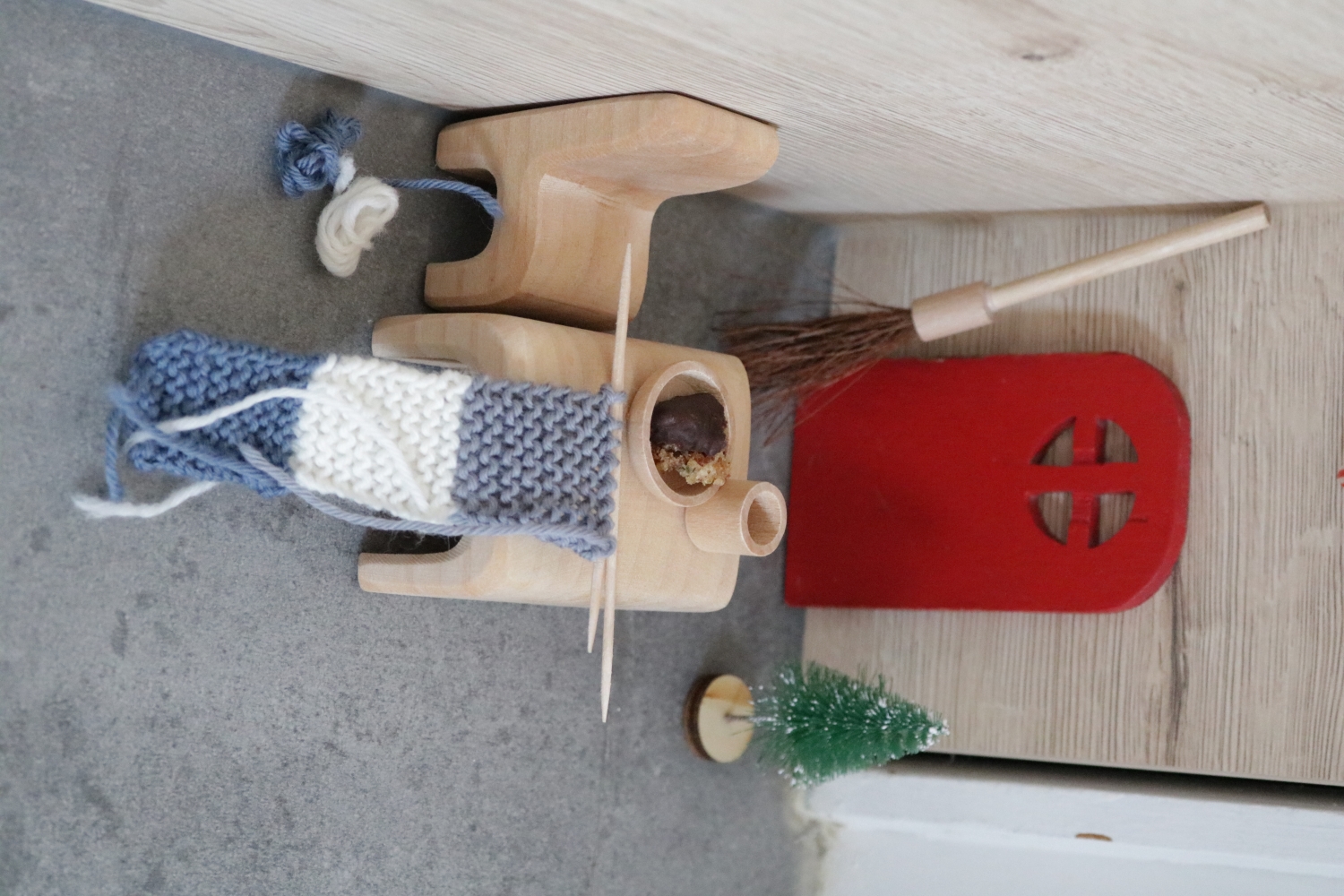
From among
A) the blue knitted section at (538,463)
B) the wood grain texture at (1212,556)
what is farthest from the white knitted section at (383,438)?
the wood grain texture at (1212,556)

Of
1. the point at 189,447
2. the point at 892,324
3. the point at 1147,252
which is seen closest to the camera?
the point at 189,447

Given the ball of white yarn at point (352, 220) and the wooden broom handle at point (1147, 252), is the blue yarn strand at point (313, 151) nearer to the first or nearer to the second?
the ball of white yarn at point (352, 220)

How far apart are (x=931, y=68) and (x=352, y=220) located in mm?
361

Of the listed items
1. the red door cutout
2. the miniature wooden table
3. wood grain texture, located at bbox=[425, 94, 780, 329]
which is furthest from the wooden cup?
the red door cutout

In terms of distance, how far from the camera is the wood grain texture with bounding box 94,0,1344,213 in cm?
59

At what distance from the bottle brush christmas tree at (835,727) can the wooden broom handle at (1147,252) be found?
0.34m

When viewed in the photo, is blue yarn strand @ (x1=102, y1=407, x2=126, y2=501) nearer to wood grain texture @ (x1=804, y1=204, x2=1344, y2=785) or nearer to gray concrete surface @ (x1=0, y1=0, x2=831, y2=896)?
gray concrete surface @ (x1=0, y1=0, x2=831, y2=896)

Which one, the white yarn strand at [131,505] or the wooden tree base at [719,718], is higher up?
the white yarn strand at [131,505]

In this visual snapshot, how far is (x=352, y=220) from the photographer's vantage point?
752 mm

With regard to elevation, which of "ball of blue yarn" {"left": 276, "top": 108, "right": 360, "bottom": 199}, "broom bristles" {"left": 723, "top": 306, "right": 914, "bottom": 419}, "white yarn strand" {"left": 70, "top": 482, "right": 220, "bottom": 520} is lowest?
"white yarn strand" {"left": 70, "top": 482, "right": 220, "bottom": 520}

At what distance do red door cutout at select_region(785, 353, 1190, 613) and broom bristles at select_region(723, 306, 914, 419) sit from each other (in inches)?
2.1

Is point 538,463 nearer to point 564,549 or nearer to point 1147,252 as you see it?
point 564,549

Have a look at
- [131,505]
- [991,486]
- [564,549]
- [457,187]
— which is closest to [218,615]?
[131,505]

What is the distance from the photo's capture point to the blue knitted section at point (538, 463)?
689 mm
